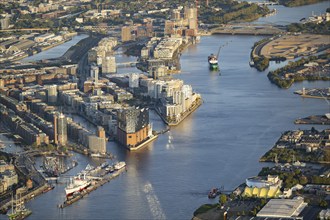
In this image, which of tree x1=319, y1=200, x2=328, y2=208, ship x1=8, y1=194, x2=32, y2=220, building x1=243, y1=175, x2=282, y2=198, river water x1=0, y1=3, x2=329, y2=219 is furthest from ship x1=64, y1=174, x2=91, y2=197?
tree x1=319, y1=200, x2=328, y2=208

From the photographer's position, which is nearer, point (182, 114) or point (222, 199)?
point (222, 199)

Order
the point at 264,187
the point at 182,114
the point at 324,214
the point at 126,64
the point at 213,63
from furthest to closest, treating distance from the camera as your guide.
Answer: the point at 126,64
the point at 213,63
the point at 182,114
the point at 264,187
the point at 324,214

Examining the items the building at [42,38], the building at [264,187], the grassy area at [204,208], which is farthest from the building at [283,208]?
the building at [42,38]

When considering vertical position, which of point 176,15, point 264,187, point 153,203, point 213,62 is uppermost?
point 176,15

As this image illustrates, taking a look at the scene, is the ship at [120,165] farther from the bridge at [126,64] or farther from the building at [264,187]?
the bridge at [126,64]

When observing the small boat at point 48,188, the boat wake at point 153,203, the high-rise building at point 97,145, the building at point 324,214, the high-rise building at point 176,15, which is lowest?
the boat wake at point 153,203

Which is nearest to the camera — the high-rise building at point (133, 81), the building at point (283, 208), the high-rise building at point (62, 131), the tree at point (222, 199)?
the building at point (283, 208)

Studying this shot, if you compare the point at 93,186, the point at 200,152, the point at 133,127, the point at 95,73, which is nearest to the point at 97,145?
the point at 133,127

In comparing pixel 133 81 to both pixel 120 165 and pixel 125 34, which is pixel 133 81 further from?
pixel 125 34
